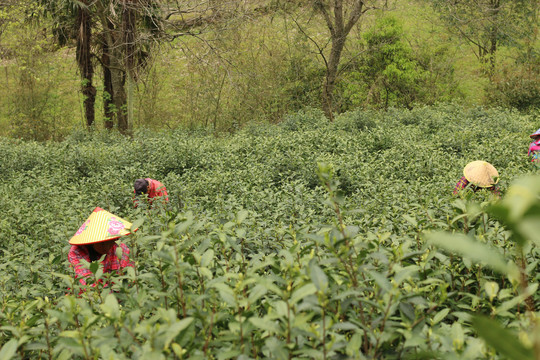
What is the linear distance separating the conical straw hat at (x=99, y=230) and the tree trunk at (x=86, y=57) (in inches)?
389

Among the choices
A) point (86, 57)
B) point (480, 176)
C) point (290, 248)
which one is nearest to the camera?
point (290, 248)

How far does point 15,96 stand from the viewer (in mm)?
16562

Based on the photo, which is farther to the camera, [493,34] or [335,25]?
[493,34]

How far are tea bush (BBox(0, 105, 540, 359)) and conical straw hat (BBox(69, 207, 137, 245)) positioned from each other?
0.20 meters

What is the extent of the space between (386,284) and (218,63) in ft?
39.7

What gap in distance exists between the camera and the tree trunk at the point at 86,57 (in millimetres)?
13172

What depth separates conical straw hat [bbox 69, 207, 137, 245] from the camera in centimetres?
372

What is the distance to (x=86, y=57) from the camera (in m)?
13.9

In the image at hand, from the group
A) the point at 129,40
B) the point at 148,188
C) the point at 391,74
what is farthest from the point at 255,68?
the point at 148,188

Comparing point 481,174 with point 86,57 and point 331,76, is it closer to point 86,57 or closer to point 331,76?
point 331,76

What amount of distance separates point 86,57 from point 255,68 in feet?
17.8

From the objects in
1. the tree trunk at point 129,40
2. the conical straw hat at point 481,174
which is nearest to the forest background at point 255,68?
the tree trunk at point 129,40

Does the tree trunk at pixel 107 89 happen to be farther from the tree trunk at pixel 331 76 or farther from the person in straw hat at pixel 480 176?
the person in straw hat at pixel 480 176

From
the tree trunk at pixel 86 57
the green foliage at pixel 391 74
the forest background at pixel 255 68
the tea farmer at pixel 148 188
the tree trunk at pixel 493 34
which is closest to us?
the tea farmer at pixel 148 188
